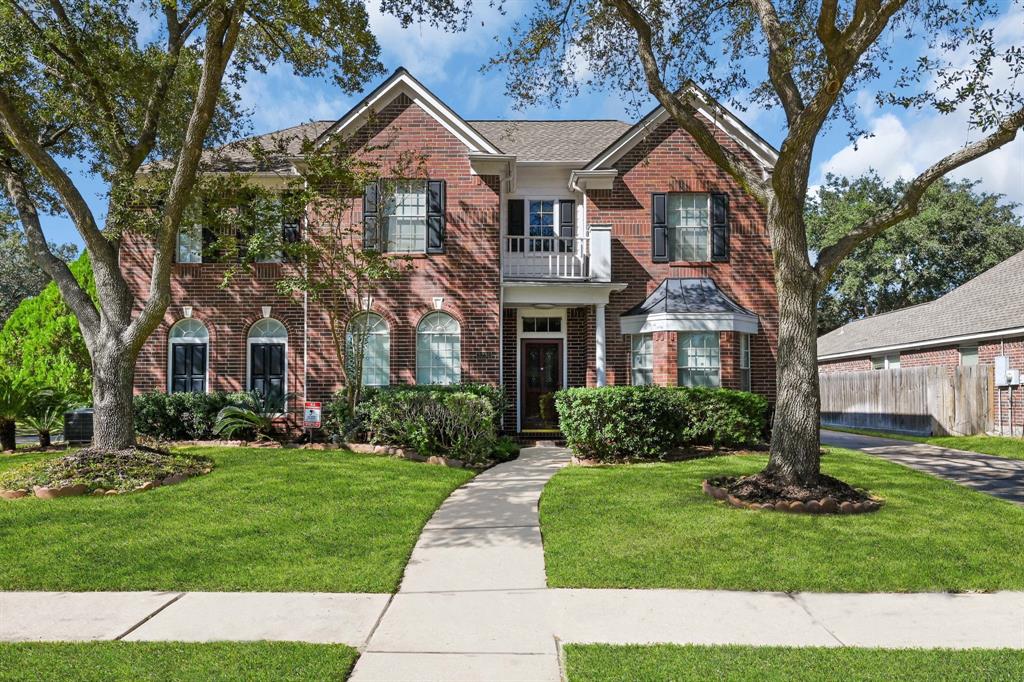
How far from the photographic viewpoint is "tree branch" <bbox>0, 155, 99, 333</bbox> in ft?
34.1

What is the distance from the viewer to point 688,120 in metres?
9.59

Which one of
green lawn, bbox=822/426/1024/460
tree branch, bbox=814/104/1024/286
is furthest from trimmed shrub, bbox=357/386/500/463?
green lawn, bbox=822/426/1024/460

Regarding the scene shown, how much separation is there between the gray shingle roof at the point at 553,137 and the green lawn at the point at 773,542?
406 inches

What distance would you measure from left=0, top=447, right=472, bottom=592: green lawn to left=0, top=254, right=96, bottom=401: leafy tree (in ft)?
29.1

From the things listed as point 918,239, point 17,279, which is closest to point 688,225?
point 918,239

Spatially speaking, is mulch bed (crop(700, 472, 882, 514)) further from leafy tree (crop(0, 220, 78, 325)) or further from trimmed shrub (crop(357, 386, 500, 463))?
leafy tree (crop(0, 220, 78, 325))

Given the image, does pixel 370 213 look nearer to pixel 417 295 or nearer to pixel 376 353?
pixel 417 295

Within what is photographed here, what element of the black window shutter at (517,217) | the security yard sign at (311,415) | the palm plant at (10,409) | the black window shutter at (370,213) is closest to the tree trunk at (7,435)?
the palm plant at (10,409)

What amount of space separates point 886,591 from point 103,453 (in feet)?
33.0

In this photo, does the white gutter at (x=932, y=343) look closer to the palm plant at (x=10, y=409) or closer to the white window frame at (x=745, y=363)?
the white window frame at (x=745, y=363)

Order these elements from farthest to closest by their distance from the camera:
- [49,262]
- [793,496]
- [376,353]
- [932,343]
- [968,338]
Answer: [932,343], [968,338], [376,353], [49,262], [793,496]

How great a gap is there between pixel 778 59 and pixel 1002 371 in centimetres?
1372

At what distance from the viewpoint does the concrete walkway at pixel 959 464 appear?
10344 mm

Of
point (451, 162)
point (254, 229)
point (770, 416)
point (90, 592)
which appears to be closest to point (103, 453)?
point (90, 592)
